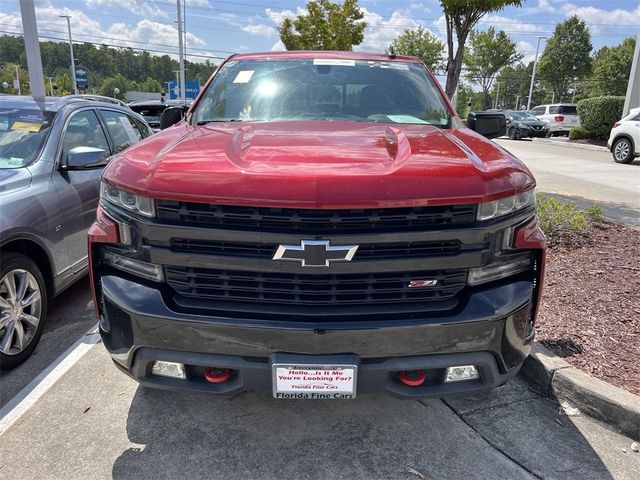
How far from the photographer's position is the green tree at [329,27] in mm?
26312

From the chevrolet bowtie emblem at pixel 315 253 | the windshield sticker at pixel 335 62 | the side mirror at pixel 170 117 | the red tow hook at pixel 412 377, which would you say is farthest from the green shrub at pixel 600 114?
the chevrolet bowtie emblem at pixel 315 253

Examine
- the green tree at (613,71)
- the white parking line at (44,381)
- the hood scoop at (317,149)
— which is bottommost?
the white parking line at (44,381)

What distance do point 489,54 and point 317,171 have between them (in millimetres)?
58219

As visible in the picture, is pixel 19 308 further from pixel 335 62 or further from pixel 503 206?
pixel 503 206

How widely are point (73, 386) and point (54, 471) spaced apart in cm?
77

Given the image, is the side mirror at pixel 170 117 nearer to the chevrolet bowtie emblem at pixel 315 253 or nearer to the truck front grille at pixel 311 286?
the truck front grille at pixel 311 286

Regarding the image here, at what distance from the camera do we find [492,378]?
2193 mm

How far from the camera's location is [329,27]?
26328 millimetres

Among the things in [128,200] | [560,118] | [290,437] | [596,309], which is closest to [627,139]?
[596,309]

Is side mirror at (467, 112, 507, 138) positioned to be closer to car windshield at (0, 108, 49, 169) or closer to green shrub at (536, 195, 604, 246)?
green shrub at (536, 195, 604, 246)

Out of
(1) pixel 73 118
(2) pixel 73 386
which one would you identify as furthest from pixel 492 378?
(1) pixel 73 118

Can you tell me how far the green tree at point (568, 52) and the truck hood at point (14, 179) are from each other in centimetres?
6453

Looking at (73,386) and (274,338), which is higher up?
(274,338)

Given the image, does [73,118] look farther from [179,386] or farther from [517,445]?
[517,445]
